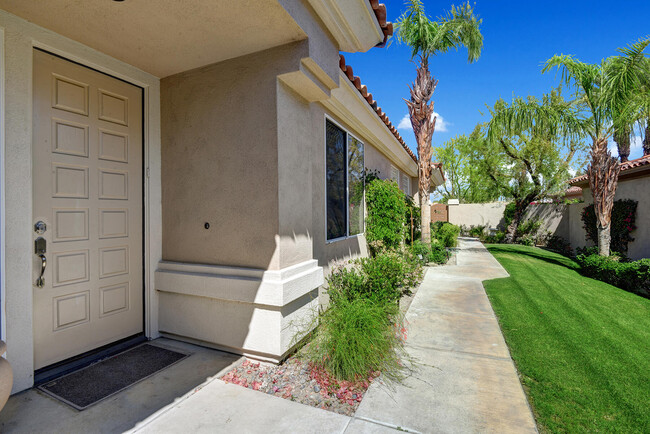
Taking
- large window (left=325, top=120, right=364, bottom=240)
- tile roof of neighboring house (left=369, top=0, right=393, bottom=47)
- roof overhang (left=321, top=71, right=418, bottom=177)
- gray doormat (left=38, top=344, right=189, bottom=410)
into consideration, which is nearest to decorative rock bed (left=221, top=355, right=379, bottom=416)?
Answer: gray doormat (left=38, top=344, right=189, bottom=410)

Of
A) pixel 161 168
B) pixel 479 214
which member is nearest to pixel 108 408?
pixel 161 168

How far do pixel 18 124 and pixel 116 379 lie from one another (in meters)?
2.49

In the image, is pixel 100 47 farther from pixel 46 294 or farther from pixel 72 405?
pixel 72 405

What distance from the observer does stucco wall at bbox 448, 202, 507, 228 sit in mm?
21109

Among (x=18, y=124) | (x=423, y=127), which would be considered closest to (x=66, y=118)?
(x=18, y=124)

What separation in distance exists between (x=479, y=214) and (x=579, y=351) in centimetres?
2024

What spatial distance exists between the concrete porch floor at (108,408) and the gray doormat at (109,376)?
0.26 ft

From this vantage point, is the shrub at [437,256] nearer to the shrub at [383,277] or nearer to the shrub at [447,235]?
the shrub at [447,235]

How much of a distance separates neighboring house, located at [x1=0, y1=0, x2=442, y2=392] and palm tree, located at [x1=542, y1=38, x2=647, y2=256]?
26.2 ft

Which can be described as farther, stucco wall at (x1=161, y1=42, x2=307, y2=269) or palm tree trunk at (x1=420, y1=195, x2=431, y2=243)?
palm tree trunk at (x1=420, y1=195, x2=431, y2=243)

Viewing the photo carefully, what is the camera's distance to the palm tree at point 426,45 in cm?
902

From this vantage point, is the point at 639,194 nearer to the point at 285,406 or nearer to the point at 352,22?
the point at 352,22

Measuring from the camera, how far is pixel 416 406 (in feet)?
8.28

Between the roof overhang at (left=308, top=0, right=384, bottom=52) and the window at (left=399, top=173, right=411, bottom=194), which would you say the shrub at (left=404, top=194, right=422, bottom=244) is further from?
the roof overhang at (left=308, top=0, right=384, bottom=52)
